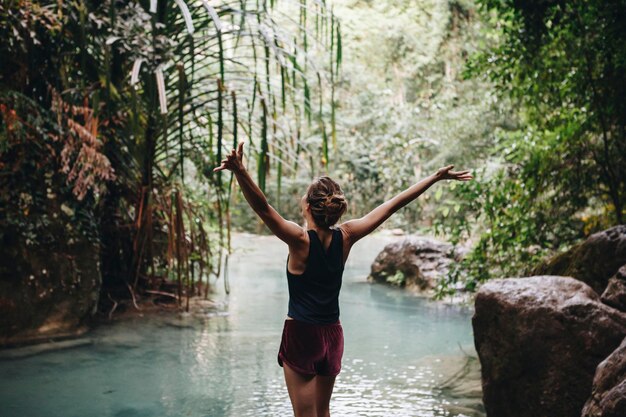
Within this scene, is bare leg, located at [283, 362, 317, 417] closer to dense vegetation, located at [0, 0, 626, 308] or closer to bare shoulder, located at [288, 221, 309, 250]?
bare shoulder, located at [288, 221, 309, 250]

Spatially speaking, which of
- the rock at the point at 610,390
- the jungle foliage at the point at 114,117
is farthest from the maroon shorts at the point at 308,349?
the jungle foliage at the point at 114,117

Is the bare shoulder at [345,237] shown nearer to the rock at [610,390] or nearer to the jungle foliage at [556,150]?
the rock at [610,390]

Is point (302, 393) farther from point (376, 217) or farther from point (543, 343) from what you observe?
point (543, 343)

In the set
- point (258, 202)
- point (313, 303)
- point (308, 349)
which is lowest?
point (308, 349)

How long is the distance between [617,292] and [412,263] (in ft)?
20.8

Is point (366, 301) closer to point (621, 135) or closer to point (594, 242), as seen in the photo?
point (621, 135)

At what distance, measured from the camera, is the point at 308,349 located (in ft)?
7.68

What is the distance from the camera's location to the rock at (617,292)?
140 inches

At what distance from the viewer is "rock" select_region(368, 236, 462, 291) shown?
9.53m

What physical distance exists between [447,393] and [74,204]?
3.36m

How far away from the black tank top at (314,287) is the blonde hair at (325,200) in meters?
0.07

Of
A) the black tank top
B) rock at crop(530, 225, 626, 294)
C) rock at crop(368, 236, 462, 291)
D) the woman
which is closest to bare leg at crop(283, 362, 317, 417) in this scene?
the woman

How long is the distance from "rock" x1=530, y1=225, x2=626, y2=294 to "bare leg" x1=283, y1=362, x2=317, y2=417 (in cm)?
234

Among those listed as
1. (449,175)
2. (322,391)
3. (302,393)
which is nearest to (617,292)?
(449,175)
